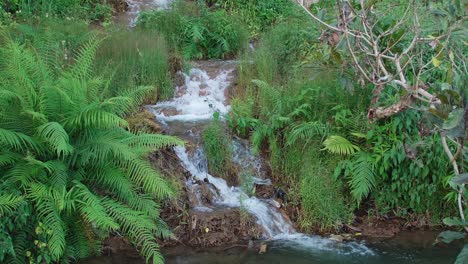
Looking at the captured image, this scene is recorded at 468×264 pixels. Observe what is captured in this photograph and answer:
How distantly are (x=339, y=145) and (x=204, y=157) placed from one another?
1.81 m

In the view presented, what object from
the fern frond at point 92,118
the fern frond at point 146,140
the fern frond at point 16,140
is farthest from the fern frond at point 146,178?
the fern frond at point 16,140

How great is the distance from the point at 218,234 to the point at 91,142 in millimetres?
1828

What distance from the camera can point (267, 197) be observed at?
7531 millimetres

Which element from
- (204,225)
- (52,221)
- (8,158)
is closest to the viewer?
(52,221)

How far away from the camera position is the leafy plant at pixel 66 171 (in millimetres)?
5758

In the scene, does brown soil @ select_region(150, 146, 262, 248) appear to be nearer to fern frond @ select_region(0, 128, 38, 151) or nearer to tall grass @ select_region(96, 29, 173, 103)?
fern frond @ select_region(0, 128, 38, 151)

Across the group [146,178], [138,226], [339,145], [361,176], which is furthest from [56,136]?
[361,176]

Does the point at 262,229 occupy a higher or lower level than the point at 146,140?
lower

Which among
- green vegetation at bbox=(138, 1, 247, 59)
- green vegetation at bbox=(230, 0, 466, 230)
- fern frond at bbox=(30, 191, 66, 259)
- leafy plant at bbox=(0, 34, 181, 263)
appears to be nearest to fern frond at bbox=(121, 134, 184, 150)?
leafy plant at bbox=(0, 34, 181, 263)

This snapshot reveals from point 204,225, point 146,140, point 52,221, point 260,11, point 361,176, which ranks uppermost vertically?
point 260,11

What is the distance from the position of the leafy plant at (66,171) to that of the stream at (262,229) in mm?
509

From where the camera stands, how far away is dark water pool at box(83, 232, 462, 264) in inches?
251

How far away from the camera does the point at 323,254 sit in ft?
21.6

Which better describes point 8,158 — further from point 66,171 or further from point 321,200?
point 321,200
